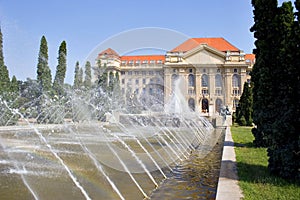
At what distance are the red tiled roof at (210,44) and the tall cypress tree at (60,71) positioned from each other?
4549cm

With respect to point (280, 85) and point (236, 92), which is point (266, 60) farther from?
point (236, 92)

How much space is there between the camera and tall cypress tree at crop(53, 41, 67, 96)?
32844 millimetres

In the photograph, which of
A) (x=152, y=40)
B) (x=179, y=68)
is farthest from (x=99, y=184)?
(x=179, y=68)

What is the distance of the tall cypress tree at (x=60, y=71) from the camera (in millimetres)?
32844

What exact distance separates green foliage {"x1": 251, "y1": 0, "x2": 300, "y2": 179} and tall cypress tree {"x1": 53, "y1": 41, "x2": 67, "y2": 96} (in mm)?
28693

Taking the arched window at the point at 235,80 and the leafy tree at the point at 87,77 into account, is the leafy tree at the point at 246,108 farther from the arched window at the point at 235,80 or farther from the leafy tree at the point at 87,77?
the arched window at the point at 235,80

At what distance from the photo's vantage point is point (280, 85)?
259 inches

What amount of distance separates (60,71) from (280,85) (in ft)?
100

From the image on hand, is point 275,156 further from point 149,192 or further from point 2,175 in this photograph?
point 2,175

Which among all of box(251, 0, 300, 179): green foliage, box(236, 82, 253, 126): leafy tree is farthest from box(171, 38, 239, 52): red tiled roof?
box(251, 0, 300, 179): green foliage

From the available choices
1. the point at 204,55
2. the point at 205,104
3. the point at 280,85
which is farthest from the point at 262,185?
the point at 205,104

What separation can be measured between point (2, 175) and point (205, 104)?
7044 centimetres

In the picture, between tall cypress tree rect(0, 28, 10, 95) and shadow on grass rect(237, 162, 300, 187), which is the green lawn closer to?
shadow on grass rect(237, 162, 300, 187)

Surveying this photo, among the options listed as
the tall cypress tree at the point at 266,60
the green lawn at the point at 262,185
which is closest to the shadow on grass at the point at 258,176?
the green lawn at the point at 262,185
